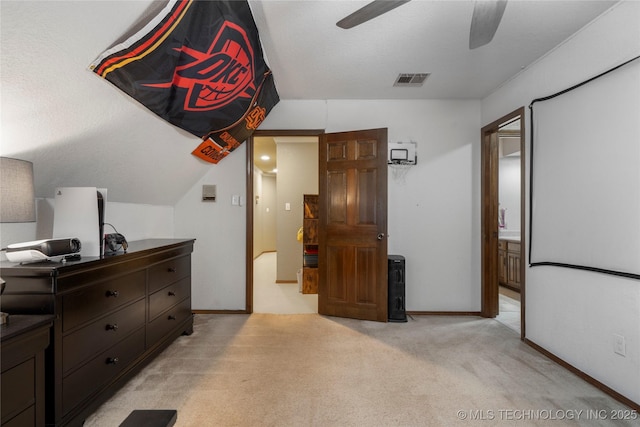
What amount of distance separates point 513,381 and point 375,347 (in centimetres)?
103

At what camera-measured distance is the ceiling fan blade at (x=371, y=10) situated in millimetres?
1527

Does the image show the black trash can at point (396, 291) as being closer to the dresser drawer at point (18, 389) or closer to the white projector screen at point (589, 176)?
the white projector screen at point (589, 176)

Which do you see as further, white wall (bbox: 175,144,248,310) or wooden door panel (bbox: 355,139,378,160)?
white wall (bbox: 175,144,248,310)

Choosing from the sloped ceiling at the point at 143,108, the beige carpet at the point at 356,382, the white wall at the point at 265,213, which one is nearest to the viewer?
the sloped ceiling at the point at 143,108

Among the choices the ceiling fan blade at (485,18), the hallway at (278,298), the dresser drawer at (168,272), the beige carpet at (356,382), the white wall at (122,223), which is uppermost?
the ceiling fan blade at (485,18)

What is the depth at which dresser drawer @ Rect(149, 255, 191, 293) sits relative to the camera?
2262 mm

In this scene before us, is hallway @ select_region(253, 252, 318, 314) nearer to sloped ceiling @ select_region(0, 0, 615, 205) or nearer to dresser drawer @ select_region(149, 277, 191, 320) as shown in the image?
dresser drawer @ select_region(149, 277, 191, 320)

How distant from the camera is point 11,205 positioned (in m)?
1.32

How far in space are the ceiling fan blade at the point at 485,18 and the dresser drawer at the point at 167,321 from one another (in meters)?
2.98

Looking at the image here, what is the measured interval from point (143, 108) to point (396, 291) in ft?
9.44

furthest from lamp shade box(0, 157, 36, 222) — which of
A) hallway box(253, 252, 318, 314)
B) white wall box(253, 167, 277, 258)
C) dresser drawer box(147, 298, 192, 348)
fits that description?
white wall box(253, 167, 277, 258)

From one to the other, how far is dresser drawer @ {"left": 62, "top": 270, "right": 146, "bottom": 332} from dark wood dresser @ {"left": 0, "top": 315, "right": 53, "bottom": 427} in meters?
0.14

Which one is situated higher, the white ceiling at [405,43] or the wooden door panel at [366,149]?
the white ceiling at [405,43]

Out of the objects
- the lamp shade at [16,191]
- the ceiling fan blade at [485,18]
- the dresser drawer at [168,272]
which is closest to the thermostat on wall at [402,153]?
the ceiling fan blade at [485,18]
